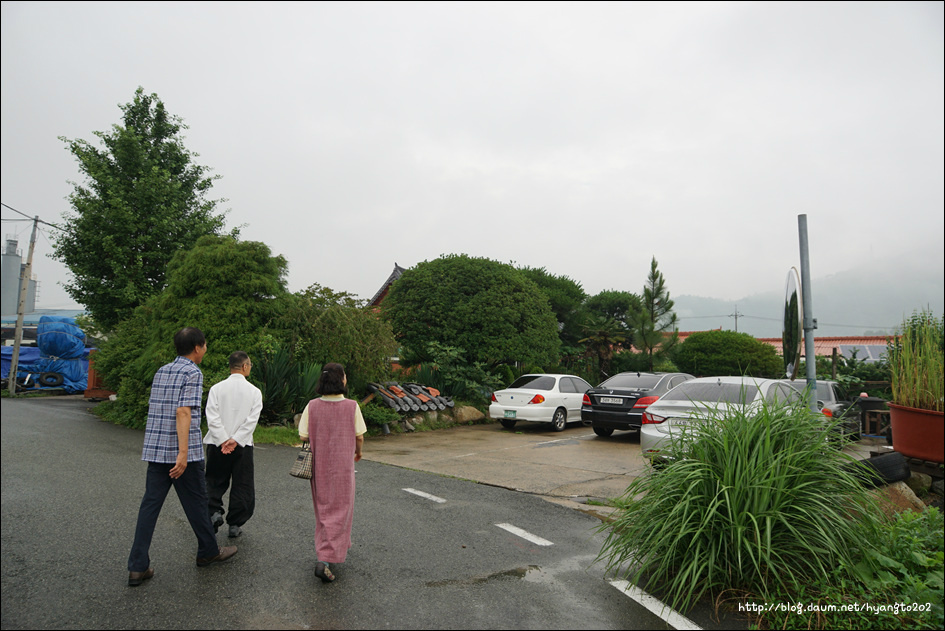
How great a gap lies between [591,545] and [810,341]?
257 cm

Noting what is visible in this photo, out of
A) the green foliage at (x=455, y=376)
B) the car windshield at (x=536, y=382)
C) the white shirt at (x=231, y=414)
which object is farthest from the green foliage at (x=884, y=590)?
the green foliage at (x=455, y=376)

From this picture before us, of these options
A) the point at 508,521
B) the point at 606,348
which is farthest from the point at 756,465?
the point at 606,348

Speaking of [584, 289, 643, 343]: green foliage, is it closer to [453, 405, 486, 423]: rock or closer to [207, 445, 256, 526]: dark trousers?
[453, 405, 486, 423]: rock

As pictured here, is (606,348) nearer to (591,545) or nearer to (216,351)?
(216,351)

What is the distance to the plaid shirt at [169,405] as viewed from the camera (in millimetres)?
4023

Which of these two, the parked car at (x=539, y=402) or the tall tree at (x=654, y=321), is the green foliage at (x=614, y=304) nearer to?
the tall tree at (x=654, y=321)

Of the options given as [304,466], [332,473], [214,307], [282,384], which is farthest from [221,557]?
[214,307]

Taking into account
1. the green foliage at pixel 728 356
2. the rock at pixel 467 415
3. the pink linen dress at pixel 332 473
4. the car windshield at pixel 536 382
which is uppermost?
the green foliage at pixel 728 356

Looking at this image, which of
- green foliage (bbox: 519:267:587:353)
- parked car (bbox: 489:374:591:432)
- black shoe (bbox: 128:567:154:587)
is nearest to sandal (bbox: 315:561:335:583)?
black shoe (bbox: 128:567:154:587)

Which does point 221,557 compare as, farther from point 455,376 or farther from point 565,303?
point 565,303

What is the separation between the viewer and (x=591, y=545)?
5.08m

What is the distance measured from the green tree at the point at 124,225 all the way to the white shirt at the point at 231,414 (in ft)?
38.2

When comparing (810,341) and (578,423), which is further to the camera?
(578,423)

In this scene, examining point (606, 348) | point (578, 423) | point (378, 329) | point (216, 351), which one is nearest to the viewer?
point (216, 351)
